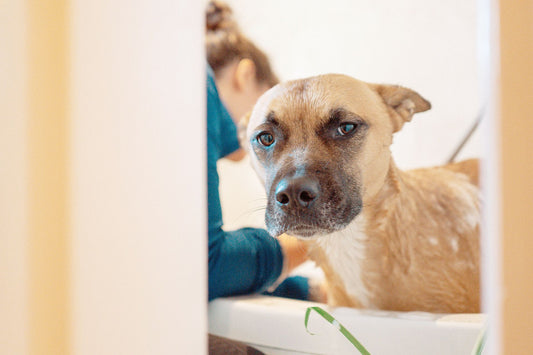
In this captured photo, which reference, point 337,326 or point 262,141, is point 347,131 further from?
point 337,326

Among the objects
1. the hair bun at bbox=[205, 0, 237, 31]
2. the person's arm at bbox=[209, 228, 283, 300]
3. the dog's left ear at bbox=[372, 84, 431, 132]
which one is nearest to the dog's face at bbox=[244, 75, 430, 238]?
the dog's left ear at bbox=[372, 84, 431, 132]

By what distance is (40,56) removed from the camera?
98 cm

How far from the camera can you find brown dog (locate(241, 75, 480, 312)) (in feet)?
3.07

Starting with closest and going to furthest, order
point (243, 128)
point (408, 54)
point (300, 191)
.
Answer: point (300, 191), point (408, 54), point (243, 128)

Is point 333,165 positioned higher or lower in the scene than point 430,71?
lower

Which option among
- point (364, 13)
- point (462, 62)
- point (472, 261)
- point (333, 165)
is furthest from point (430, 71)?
point (472, 261)

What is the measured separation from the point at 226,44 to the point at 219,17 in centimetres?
7

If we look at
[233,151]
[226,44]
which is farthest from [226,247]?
[226,44]

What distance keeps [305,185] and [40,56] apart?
59 centimetres

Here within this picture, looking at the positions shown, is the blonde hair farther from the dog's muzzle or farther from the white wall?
the dog's muzzle

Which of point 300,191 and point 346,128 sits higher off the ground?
point 346,128

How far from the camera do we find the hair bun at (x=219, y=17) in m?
1.14

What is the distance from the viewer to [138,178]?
1028mm

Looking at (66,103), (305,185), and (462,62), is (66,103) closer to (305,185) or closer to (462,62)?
(305,185)
